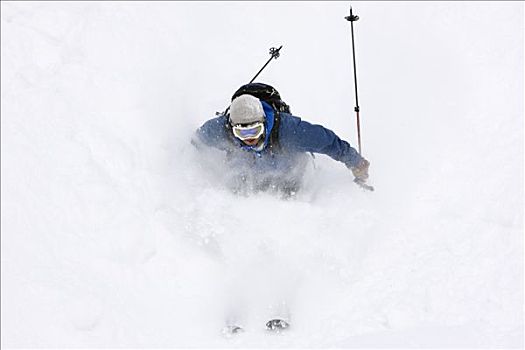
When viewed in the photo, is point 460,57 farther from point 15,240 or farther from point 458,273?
point 15,240

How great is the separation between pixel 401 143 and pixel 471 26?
1994mm

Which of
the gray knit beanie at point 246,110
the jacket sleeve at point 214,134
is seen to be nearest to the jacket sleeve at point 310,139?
the gray knit beanie at point 246,110

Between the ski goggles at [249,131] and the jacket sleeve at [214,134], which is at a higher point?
the jacket sleeve at [214,134]

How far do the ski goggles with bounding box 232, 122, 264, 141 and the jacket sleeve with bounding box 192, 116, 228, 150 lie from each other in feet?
1.49

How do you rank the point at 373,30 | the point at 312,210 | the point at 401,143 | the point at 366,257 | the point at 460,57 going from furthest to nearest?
the point at 373,30 → the point at 460,57 → the point at 401,143 → the point at 312,210 → the point at 366,257

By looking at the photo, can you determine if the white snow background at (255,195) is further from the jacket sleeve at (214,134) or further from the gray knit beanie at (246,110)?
the gray knit beanie at (246,110)

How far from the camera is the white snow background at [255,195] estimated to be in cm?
550

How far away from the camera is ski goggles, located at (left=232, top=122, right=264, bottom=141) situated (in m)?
5.65

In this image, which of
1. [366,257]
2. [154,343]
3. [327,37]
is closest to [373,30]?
[327,37]

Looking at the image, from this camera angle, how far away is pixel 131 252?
19.7 feet

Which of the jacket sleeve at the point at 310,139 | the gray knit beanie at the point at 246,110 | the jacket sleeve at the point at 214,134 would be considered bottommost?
the gray knit beanie at the point at 246,110

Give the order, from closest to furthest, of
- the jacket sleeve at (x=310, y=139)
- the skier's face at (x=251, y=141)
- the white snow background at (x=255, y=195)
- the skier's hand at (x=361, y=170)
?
1. the white snow background at (x=255, y=195)
2. the skier's face at (x=251, y=141)
3. the jacket sleeve at (x=310, y=139)
4. the skier's hand at (x=361, y=170)

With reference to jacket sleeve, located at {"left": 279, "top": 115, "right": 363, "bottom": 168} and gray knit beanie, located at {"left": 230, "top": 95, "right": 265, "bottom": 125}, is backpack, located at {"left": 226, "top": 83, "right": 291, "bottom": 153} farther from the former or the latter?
gray knit beanie, located at {"left": 230, "top": 95, "right": 265, "bottom": 125}

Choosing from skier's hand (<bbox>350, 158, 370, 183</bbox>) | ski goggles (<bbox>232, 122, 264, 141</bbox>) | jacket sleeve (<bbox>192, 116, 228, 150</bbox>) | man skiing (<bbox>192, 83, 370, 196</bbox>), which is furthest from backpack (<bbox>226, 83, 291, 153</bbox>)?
skier's hand (<bbox>350, 158, 370, 183</bbox>)
